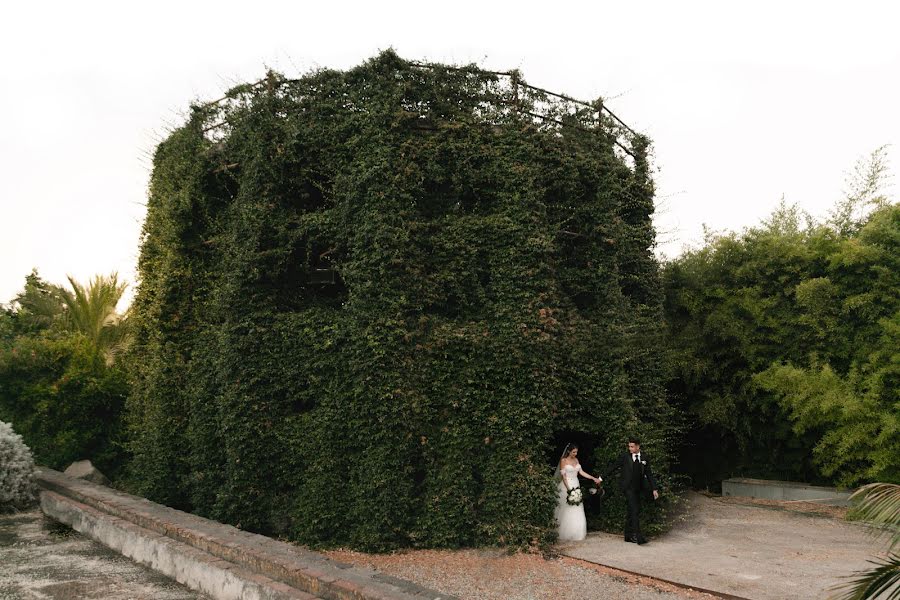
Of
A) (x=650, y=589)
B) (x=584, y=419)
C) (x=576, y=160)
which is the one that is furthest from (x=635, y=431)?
(x=576, y=160)

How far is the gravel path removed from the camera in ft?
28.0

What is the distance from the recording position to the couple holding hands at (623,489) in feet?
36.8

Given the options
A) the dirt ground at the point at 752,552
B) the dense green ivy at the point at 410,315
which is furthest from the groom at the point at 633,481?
the dense green ivy at the point at 410,315

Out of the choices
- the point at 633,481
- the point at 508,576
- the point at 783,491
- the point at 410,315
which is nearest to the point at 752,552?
the point at 633,481

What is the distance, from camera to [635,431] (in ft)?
39.1

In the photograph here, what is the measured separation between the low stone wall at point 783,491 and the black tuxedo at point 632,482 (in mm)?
5748

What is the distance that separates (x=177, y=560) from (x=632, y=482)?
685 cm

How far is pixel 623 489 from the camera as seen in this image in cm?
1131

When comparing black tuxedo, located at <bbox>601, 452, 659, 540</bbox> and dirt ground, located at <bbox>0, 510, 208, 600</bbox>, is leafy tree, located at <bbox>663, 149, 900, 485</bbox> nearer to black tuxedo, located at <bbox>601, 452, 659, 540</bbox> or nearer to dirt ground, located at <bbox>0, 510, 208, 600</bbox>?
black tuxedo, located at <bbox>601, 452, 659, 540</bbox>

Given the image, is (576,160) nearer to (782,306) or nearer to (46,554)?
(782,306)

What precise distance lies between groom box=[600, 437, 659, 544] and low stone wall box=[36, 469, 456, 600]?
555 cm

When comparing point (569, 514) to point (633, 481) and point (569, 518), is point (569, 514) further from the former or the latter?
point (633, 481)

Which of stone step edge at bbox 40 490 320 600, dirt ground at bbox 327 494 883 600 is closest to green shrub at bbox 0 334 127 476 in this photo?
stone step edge at bbox 40 490 320 600

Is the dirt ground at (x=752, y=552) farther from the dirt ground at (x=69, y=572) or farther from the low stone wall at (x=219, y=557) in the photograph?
the dirt ground at (x=69, y=572)
